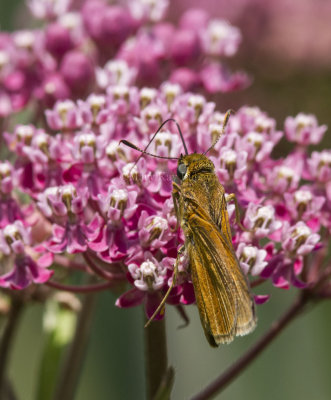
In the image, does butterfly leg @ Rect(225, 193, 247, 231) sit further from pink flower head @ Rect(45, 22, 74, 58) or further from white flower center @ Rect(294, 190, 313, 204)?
pink flower head @ Rect(45, 22, 74, 58)

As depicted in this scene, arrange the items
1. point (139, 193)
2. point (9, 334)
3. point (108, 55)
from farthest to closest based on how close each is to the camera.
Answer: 1. point (108, 55)
2. point (9, 334)
3. point (139, 193)

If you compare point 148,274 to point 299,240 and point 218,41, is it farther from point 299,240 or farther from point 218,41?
point 218,41

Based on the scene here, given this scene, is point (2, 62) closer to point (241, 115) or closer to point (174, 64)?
point (174, 64)

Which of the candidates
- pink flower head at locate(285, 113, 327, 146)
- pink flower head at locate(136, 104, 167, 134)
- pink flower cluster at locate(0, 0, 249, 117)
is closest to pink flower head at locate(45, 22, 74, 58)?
pink flower cluster at locate(0, 0, 249, 117)

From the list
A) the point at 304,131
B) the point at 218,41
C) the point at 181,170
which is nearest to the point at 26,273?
the point at 181,170

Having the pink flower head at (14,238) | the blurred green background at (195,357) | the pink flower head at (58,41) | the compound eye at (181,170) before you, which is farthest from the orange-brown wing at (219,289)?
the blurred green background at (195,357)

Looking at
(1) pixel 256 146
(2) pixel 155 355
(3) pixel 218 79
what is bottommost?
(2) pixel 155 355

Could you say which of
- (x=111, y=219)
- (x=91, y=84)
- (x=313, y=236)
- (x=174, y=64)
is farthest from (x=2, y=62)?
(x=313, y=236)
